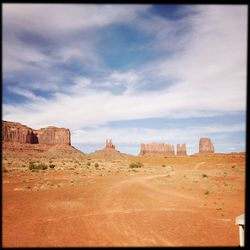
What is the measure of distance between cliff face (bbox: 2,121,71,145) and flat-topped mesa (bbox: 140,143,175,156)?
Result: 51186 mm

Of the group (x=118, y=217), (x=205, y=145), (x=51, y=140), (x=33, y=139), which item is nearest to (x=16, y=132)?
(x=33, y=139)

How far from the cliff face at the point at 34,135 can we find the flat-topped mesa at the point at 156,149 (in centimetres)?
5119

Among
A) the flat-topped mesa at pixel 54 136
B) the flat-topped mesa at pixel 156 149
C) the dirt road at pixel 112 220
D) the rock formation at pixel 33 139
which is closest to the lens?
the dirt road at pixel 112 220

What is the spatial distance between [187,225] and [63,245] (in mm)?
5094

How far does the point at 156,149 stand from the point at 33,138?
3068 inches

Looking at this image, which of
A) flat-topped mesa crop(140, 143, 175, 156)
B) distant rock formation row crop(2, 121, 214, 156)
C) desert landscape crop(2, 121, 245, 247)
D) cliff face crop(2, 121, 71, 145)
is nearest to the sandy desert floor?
desert landscape crop(2, 121, 245, 247)

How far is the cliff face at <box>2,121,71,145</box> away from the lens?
145 m

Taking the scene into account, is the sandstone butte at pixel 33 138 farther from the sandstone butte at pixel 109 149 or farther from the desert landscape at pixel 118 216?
the desert landscape at pixel 118 216

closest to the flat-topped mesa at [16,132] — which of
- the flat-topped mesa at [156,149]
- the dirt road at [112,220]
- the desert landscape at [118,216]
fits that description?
the flat-topped mesa at [156,149]

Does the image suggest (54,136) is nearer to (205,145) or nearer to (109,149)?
(109,149)

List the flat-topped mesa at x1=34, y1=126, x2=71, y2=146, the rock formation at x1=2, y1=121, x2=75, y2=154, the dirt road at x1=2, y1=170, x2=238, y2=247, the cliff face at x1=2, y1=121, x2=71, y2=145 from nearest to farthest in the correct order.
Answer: the dirt road at x1=2, y1=170, x2=238, y2=247 < the rock formation at x1=2, y1=121, x2=75, y2=154 < the cliff face at x1=2, y1=121, x2=71, y2=145 < the flat-topped mesa at x1=34, y1=126, x2=71, y2=146

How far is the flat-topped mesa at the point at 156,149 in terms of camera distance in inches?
7480

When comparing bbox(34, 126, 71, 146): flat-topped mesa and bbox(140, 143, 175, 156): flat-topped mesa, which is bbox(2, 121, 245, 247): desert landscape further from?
bbox(140, 143, 175, 156): flat-topped mesa

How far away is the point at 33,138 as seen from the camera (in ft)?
520
